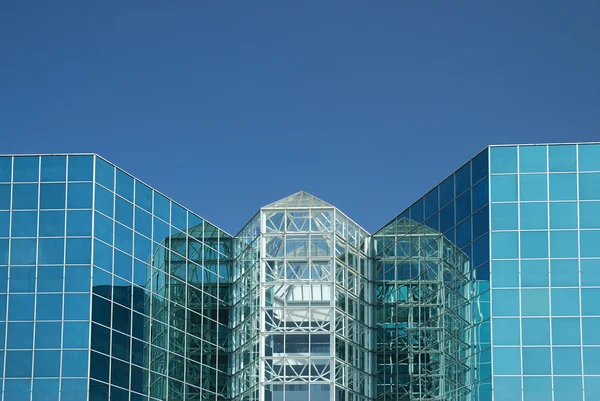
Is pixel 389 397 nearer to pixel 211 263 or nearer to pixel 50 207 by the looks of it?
pixel 211 263

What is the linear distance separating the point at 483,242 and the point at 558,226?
4.06 meters

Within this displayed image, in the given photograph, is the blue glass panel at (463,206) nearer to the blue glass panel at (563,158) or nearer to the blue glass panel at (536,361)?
the blue glass panel at (563,158)

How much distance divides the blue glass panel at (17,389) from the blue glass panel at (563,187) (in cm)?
2926

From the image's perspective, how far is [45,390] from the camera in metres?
70.0

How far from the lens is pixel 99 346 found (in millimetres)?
71312

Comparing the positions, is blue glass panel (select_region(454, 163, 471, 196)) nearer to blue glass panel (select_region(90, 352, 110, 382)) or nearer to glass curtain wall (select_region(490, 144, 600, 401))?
glass curtain wall (select_region(490, 144, 600, 401))

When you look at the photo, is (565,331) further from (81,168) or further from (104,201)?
(81,168)

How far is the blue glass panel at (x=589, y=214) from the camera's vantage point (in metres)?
73.5

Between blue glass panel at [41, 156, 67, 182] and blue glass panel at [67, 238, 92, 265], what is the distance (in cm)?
359

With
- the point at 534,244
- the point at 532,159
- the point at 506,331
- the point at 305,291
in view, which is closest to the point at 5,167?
the point at 305,291

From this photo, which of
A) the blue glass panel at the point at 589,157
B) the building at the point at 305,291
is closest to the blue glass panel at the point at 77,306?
the building at the point at 305,291

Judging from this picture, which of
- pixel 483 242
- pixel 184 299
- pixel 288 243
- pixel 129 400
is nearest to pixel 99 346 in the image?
pixel 129 400

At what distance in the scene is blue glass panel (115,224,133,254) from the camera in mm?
74750

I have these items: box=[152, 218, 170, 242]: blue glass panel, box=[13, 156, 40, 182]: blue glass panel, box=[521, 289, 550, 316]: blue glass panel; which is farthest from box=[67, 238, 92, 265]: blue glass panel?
box=[521, 289, 550, 316]: blue glass panel
